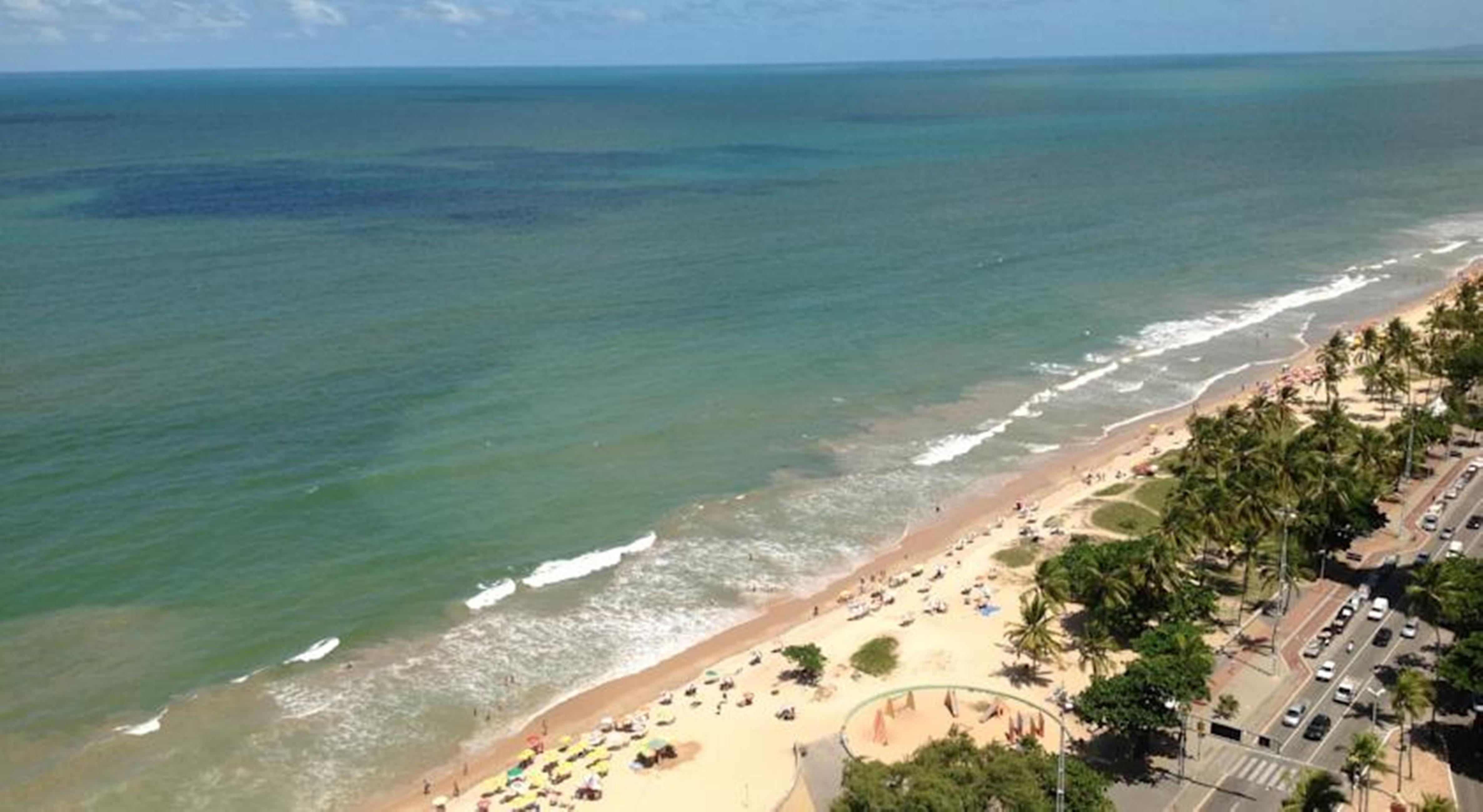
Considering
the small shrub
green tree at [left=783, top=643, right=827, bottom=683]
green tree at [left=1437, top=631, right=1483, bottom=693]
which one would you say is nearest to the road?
the small shrub

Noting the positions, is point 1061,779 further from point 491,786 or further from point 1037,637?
point 491,786

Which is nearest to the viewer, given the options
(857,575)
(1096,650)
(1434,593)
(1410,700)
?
(1410,700)

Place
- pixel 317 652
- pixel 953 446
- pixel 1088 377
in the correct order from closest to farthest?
pixel 317 652 → pixel 953 446 → pixel 1088 377

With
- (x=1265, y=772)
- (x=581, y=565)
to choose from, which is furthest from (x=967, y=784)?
(x=581, y=565)

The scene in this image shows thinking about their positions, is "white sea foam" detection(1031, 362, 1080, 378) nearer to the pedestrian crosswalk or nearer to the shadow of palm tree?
the shadow of palm tree

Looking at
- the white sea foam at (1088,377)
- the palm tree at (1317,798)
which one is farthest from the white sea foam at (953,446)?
the palm tree at (1317,798)

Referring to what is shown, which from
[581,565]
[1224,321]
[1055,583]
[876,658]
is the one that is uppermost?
[1055,583]

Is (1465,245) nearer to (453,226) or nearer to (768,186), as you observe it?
(768,186)
